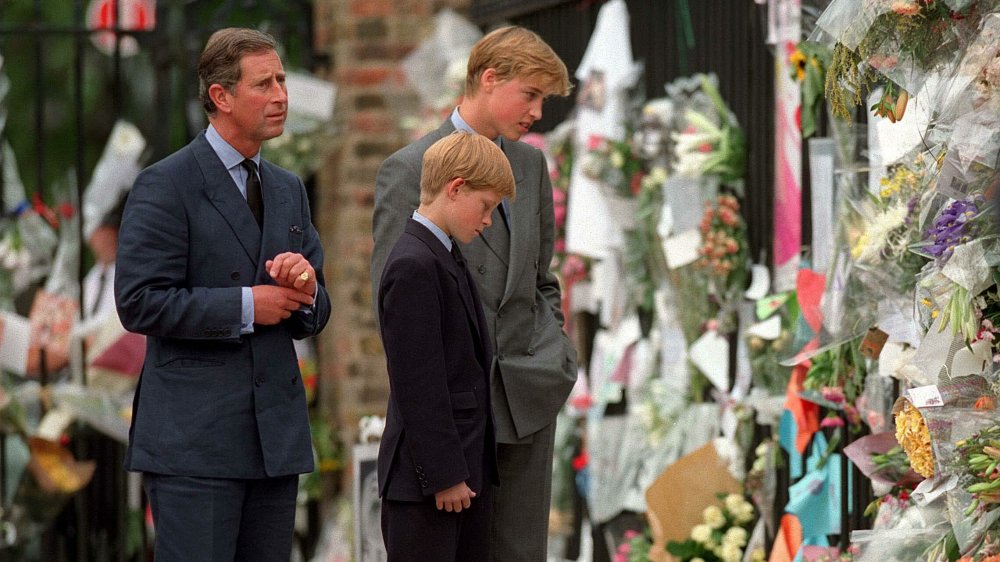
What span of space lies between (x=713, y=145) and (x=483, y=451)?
225cm

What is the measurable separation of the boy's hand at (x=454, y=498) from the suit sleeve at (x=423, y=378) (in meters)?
0.02

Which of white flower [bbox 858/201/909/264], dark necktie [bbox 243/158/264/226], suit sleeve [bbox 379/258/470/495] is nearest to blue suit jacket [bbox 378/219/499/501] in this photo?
suit sleeve [bbox 379/258/470/495]

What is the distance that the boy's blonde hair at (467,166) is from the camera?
3.17 meters

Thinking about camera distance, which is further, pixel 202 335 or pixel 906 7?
pixel 202 335

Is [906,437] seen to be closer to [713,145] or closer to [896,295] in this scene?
[896,295]

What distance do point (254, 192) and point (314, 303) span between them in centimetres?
27

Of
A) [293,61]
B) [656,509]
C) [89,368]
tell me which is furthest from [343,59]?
[656,509]

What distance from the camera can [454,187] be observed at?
319 cm

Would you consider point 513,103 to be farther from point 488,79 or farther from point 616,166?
point 616,166

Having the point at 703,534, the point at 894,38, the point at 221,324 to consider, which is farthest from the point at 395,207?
the point at 703,534

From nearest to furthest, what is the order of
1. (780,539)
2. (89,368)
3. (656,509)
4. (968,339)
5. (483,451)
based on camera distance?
(968,339), (483,451), (780,539), (656,509), (89,368)

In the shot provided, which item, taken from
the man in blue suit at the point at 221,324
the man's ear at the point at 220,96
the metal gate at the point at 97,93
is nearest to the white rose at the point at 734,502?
the man in blue suit at the point at 221,324

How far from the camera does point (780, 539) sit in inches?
182

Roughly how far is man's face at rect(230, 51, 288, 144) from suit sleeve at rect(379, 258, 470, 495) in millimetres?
517
